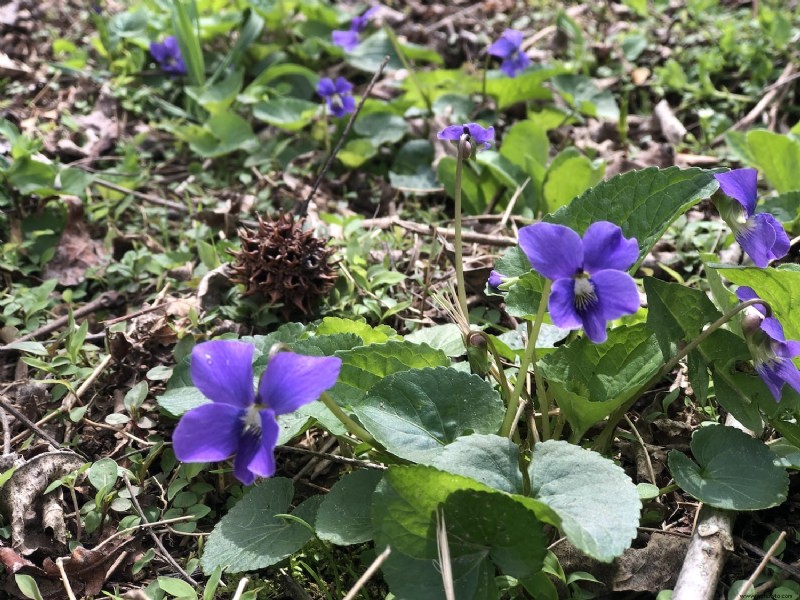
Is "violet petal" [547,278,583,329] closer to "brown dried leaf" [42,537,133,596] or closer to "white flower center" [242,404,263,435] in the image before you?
"white flower center" [242,404,263,435]

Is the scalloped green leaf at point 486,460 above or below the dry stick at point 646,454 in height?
above

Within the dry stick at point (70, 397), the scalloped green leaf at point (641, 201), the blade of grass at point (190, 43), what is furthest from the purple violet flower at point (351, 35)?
the scalloped green leaf at point (641, 201)

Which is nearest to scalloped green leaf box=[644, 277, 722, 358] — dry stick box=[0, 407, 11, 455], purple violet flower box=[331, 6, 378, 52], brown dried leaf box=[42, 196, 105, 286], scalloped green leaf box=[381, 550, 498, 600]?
scalloped green leaf box=[381, 550, 498, 600]

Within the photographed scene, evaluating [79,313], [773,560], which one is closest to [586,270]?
[773,560]

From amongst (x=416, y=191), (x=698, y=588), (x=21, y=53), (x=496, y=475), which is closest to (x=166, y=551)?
(x=496, y=475)

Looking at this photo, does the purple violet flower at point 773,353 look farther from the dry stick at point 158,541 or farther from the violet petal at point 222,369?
the dry stick at point 158,541

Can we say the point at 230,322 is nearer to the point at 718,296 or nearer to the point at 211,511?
the point at 211,511
